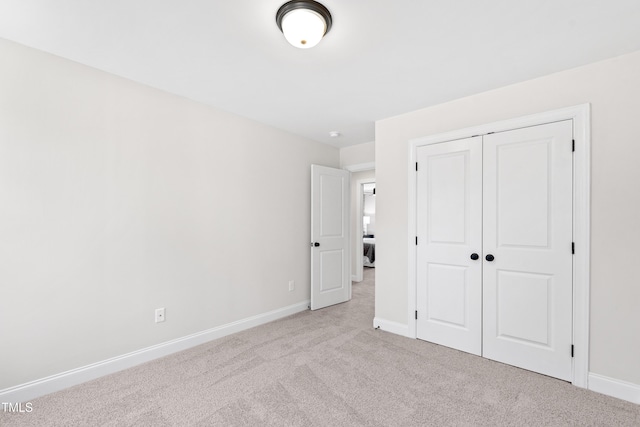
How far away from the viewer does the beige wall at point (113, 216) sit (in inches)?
77.0

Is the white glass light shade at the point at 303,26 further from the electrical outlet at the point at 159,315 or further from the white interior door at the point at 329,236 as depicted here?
the electrical outlet at the point at 159,315

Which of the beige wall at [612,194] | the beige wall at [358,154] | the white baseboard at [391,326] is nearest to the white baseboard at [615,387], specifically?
the beige wall at [612,194]

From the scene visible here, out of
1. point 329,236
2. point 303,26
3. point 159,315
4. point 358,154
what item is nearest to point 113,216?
point 159,315

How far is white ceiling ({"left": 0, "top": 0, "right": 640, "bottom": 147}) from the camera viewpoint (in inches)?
63.4

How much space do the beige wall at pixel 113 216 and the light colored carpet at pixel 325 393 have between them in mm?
381

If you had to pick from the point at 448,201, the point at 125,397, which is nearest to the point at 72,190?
the point at 125,397

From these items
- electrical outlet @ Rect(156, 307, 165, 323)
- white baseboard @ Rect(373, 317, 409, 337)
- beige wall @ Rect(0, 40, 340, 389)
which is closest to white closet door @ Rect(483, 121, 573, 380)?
white baseboard @ Rect(373, 317, 409, 337)

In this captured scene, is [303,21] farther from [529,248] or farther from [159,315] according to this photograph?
[159,315]

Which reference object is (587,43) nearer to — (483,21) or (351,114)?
(483,21)

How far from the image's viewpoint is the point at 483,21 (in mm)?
1701

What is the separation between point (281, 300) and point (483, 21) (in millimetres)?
3386

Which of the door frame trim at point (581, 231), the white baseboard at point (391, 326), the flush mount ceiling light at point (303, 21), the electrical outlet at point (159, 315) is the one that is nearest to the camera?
the flush mount ceiling light at point (303, 21)

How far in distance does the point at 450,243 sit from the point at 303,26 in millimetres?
2290

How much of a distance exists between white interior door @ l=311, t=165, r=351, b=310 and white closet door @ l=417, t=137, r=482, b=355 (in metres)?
1.46
